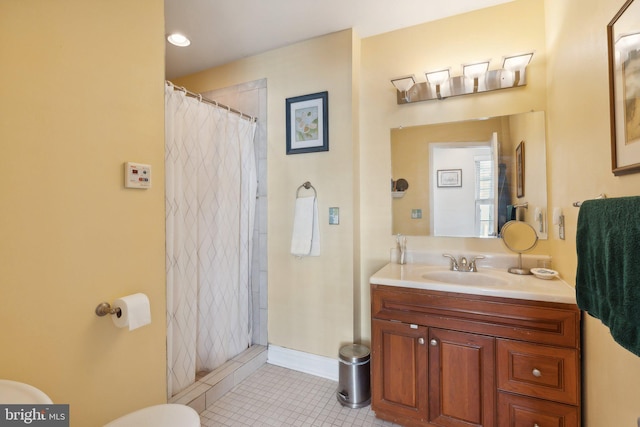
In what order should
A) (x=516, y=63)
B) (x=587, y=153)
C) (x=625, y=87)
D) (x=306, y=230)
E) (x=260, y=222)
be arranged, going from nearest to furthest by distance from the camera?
(x=625, y=87)
(x=587, y=153)
(x=516, y=63)
(x=306, y=230)
(x=260, y=222)

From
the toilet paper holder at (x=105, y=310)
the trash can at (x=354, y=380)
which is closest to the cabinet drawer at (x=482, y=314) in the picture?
the trash can at (x=354, y=380)

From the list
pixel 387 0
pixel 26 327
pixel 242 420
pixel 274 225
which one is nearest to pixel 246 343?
pixel 242 420

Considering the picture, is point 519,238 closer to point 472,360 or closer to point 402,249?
point 402,249

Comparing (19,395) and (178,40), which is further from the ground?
(178,40)

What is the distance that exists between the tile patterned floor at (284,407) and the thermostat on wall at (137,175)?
58.1 inches

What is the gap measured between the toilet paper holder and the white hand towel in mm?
1269

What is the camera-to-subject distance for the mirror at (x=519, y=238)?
1791 millimetres

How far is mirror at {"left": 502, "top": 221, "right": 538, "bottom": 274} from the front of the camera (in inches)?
70.5

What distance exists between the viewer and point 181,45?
2344 millimetres

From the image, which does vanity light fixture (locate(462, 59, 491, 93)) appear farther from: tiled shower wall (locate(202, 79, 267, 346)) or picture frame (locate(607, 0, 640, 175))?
tiled shower wall (locate(202, 79, 267, 346))

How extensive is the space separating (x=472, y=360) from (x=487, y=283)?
1.55 ft

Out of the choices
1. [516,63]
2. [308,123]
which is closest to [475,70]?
[516,63]

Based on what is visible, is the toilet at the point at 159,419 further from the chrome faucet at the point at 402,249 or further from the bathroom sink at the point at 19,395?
the chrome faucet at the point at 402,249

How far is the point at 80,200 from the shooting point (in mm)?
1122
